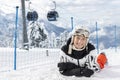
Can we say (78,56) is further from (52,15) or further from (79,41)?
(52,15)

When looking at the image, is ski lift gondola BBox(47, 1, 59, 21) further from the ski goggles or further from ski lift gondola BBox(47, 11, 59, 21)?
the ski goggles

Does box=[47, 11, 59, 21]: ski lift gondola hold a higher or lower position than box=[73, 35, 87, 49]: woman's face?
higher

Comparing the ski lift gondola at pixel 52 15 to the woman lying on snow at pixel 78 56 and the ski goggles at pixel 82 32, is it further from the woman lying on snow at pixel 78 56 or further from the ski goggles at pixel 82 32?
the ski goggles at pixel 82 32

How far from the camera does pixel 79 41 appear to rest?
5637 mm

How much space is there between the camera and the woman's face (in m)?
5.64

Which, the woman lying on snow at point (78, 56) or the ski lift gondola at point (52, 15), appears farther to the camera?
the ski lift gondola at point (52, 15)

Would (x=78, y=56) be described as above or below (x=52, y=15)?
below

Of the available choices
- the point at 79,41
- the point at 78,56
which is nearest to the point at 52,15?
the point at 78,56

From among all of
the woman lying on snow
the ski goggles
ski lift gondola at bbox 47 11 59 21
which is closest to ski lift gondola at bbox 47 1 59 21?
ski lift gondola at bbox 47 11 59 21

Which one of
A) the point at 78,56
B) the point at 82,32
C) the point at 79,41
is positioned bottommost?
the point at 78,56

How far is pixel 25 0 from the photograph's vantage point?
2938 cm

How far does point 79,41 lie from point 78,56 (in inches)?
10.9

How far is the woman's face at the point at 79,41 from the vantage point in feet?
18.5

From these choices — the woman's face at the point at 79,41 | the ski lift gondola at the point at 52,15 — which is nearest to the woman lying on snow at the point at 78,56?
the woman's face at the point at 79,41
